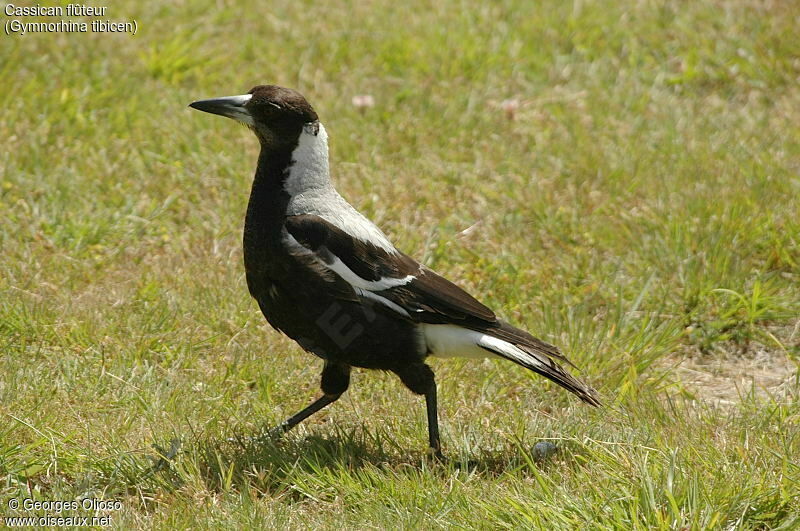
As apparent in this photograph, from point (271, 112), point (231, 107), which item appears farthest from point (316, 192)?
point (231, 107)

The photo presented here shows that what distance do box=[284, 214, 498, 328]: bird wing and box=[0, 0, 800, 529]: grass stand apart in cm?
45

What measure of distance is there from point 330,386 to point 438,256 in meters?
1.41

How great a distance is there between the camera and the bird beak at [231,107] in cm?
372

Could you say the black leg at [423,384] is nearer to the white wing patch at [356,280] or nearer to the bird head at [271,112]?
the white wing patch at [356,280]

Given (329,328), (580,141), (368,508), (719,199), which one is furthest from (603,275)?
(368,508)

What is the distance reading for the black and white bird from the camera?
3545 mm

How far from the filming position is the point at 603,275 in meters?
4.90

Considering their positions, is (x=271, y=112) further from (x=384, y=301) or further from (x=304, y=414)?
(x=304, y=414)

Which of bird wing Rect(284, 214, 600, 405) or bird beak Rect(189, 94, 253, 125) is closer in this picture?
bird wing Rect(284, 214, 600, 405)

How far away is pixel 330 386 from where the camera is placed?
381 cm

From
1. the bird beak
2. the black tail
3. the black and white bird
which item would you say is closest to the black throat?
the black and white bird

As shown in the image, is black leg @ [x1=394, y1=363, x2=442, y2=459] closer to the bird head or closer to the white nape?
the white nape

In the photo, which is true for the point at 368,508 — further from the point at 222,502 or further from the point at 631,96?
the point at 631,96

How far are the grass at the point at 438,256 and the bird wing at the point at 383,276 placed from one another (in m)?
0.45
